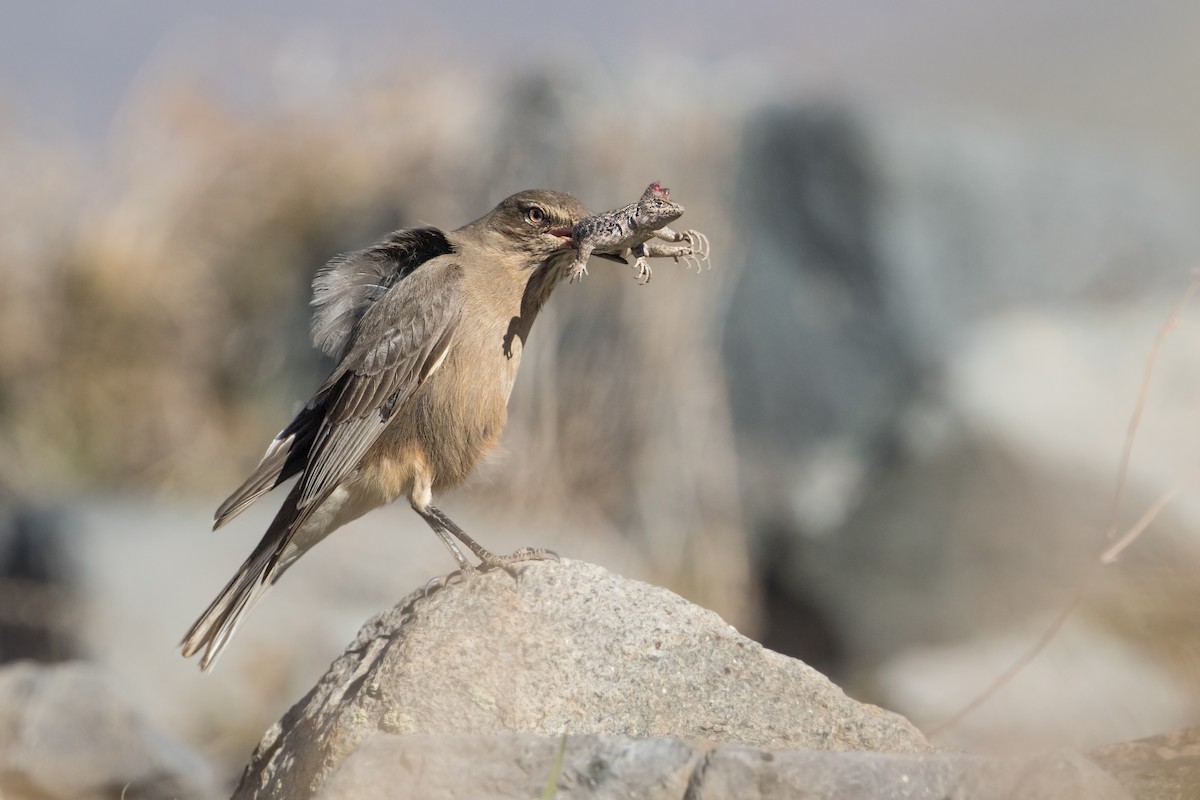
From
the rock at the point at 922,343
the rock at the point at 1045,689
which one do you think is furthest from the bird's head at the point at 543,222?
the rock at the point at 922,343

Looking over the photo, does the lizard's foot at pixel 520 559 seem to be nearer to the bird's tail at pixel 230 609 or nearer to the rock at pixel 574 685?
the rock at pixel 574 685

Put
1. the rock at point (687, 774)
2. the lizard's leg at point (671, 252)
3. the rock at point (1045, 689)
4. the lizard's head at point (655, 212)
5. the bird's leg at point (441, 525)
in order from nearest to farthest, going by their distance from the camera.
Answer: the rock at point (687, 774) < the lizard's head at point (655, 212) < the lizard's leg at point (671, 252) < the bird's leg at point (441, 525) < the rock at point (1045, 689)

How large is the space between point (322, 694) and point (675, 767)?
5.47 feet

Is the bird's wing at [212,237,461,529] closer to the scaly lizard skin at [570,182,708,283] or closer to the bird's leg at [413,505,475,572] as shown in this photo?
the bird's leg at [413,505,475,572]

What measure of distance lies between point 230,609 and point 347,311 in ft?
4.80

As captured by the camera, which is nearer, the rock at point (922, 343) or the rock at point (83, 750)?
the rock at point (83, 750)

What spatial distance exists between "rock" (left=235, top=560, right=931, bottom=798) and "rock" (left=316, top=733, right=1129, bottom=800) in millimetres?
652

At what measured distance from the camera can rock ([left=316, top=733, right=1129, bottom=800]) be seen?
9.39ft

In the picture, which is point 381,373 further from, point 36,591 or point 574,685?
point 36,591

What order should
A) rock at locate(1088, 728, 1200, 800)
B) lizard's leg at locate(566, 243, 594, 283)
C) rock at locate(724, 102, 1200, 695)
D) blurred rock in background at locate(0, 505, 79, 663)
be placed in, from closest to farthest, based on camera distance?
rock at locate(1088, 728, 1200, 800), lizard's leg at locate(566, 243, 594, 283), blurred rock in background at locate(0, 505, 79, 663), rock at locate(724, 102, 1200, 695)

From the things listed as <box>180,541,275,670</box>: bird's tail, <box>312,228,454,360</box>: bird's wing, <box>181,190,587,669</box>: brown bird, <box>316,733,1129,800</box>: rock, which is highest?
<box>312,228,454,360</box>: bird's wing

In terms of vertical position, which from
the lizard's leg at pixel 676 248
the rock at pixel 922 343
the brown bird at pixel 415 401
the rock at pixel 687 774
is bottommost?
the rock at pixel 687 774

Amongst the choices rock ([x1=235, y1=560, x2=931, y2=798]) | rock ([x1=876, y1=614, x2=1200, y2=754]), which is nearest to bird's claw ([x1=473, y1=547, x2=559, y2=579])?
rock ([x1=235, y1=560, x2=931, y2=798])

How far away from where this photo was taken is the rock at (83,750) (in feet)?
17.0
